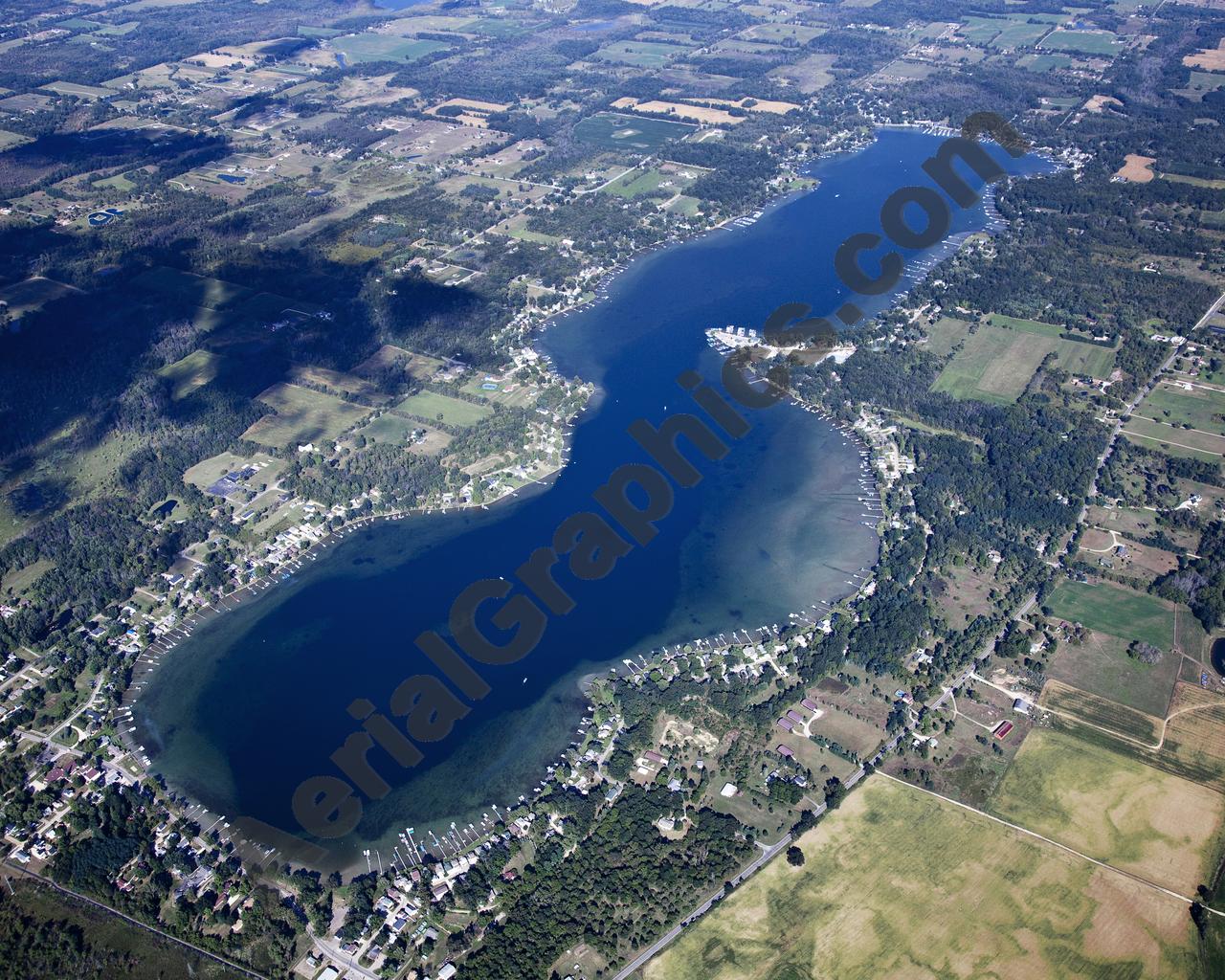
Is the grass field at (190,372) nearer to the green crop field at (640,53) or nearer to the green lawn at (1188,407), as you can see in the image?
the green lawn at (1188,407)

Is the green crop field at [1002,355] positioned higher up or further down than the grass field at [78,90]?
further down

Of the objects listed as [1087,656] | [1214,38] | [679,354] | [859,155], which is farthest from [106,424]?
[1214,38]

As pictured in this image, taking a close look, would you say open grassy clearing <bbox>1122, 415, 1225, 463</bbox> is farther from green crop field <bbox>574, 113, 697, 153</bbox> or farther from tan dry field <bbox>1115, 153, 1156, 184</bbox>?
green crop field <bbox>574, 113, 697, 153</bbox>

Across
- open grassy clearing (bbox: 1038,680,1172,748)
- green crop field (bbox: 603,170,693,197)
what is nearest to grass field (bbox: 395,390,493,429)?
green crop field (bbox: 603,170,693,197)

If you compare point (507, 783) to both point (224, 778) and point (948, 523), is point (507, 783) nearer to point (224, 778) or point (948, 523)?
point (224, 778)

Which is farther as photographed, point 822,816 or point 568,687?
point 568,687

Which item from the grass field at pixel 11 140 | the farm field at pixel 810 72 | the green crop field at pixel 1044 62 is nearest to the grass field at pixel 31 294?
the grass field at pixel 11 140

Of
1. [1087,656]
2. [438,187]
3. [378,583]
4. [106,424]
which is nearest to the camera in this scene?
[1087,656]
